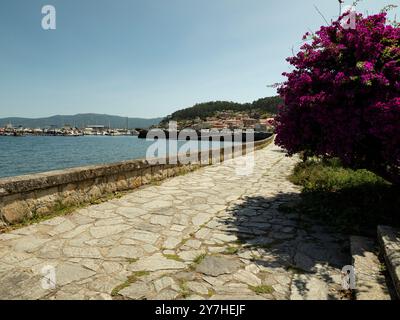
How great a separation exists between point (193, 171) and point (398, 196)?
656 centimetres

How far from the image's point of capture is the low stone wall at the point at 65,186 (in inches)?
186

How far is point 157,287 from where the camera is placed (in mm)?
3129

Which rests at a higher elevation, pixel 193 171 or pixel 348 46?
pixel 348 46

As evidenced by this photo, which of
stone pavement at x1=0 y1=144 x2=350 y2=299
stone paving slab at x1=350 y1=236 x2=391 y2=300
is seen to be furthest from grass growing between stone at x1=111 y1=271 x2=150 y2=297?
stone paving slab at x1=350 y1=236 x2=391 y2=300

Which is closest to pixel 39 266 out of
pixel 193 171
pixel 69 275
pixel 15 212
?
pixel 69 275

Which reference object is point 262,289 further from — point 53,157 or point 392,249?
point 53,157

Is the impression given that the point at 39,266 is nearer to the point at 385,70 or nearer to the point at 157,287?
the point at 157,287

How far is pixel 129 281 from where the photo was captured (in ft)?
10.6

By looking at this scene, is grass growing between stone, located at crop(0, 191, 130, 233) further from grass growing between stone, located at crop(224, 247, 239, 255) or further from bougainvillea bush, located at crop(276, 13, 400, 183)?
bougainvillea bush, located at crop(276, 13, 400, 183)

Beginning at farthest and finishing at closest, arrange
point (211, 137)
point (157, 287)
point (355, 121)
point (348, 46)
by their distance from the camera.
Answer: point (211, 137)
point (348, 46)
point (355, 121)
point (157, 287)

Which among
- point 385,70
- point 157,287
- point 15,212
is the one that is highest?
point 385,70

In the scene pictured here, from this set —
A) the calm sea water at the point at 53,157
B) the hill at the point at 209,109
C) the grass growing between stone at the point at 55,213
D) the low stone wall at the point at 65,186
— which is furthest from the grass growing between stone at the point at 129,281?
the hill at the point at 209,109

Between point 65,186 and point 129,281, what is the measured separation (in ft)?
10.2

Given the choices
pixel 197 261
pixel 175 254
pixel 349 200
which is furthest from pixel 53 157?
pixel 197 261
